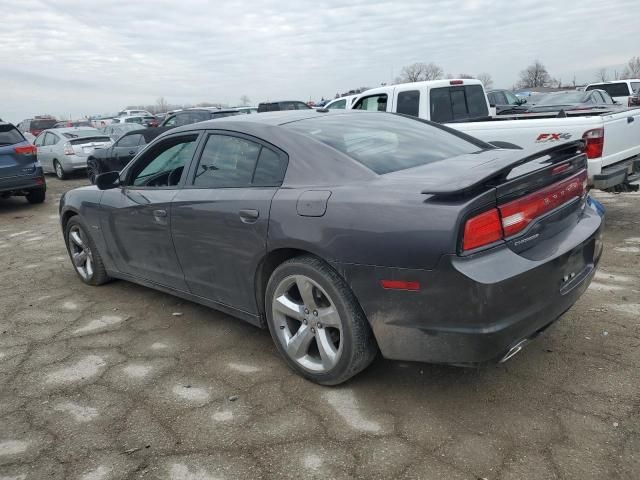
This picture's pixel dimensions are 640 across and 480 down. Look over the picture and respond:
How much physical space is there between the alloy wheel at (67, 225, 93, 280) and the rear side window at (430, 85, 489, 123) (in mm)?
5097

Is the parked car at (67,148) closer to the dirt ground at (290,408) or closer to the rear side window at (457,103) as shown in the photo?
the rear side window at (457,103)

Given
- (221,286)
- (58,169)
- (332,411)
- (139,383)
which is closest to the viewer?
(332,411)

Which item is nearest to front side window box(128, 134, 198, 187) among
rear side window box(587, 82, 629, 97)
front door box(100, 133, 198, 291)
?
front door box(100, 133, 198, 291)

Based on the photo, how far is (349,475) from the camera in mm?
2312

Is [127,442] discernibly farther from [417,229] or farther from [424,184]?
[424,184]

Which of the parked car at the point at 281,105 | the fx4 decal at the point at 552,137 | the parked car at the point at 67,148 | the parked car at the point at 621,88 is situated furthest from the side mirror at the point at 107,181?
the parked car at the point at 621,88

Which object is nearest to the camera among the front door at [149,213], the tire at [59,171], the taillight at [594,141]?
the front door at [149,213]

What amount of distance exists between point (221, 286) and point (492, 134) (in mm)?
4129

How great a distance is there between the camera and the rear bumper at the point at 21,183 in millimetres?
9508

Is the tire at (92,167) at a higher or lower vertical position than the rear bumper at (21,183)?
lower

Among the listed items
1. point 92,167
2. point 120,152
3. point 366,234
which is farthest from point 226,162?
point 92,167

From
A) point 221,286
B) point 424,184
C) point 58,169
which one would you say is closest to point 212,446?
point 221,286

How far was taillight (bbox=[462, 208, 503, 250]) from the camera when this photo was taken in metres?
2.35

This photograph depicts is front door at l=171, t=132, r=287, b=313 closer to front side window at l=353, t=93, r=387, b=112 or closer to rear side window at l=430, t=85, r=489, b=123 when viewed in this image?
rear side window at l=430, t=85, r=489, b=123
